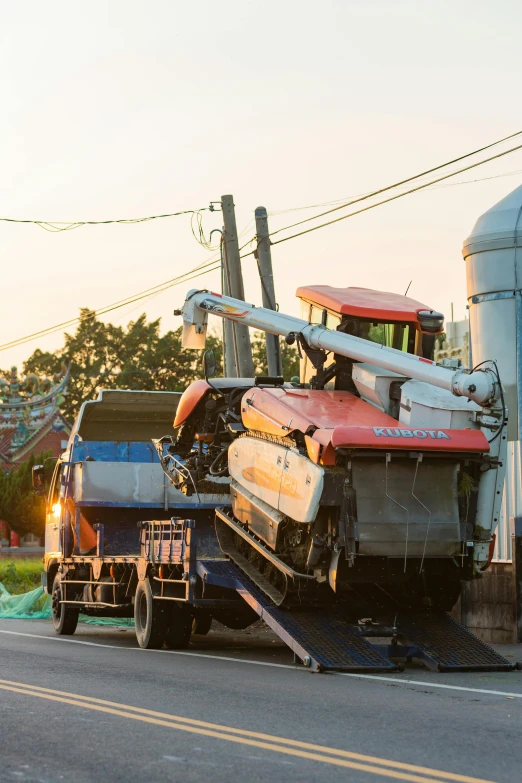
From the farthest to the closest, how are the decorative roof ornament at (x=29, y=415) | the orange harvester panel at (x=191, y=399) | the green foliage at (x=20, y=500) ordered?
the decorative roof ornament at (x=29, y=415), the green foliage at (x=20, y=500), the orange harvester panel at (x=191, y=399)

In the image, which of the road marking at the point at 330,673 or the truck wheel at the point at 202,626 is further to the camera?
the truck wheel at the point at 202,626

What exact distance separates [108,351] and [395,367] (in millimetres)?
80179

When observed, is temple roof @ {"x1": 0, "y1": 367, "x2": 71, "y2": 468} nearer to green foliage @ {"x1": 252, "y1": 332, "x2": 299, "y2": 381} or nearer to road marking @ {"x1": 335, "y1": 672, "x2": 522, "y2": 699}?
green foliage @ {"x1": 252, "y1": 332, "x2": 299, "y2": 381}

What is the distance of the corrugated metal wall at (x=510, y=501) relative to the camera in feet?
59.0

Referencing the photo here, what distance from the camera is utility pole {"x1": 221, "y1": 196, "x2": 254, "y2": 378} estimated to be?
969 inches

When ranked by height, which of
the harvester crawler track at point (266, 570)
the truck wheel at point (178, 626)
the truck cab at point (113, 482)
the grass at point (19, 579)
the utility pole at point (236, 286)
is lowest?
the grass at point (19, 579)

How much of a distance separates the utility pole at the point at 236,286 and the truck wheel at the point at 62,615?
6007 millimetres

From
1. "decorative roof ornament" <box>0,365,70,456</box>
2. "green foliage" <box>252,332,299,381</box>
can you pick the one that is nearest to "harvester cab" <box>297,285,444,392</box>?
"green foliage" <box>252,332,299,381</box>

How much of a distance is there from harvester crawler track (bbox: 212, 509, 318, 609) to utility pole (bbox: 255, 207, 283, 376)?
8356 mm

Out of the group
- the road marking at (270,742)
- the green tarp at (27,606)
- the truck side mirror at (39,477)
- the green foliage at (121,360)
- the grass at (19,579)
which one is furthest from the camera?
the green foliage at (121,360)

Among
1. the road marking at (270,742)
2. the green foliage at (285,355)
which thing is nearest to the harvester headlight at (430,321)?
the road marking at (270,742)

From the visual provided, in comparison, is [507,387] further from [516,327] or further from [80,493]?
[80,493]

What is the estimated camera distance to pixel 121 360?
92.2 meters

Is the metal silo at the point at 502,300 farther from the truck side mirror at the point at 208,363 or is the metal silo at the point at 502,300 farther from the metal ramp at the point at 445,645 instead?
the truck side mirror at the point at 208,363
